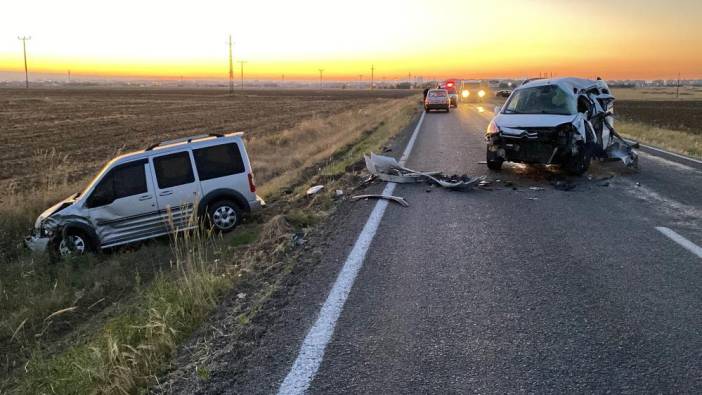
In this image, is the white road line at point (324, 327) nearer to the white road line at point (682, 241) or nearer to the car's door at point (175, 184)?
the white road line at point (682, 241)

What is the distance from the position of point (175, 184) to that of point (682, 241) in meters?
7.31

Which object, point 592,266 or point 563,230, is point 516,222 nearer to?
point 563,230

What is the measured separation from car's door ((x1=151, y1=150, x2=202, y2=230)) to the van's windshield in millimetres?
6566

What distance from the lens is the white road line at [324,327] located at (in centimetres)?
326

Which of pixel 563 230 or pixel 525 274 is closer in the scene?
pixel 525 274

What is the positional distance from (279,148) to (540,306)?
1860cm

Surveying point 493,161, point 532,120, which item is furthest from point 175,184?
point 532,120

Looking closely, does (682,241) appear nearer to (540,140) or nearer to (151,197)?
(540,140)

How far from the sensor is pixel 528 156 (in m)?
10.1

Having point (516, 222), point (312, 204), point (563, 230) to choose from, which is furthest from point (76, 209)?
point (563, 230)

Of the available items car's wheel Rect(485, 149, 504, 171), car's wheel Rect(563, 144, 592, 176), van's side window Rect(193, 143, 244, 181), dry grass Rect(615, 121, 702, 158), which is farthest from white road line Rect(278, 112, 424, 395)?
dry grass Rect(615, 121, 702, 158)

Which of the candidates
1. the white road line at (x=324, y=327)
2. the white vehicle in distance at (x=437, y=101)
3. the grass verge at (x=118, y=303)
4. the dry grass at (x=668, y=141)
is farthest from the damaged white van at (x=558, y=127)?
the white vehicle in distance at (x=437, y=101)

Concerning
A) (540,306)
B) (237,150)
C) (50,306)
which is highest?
(237,150)

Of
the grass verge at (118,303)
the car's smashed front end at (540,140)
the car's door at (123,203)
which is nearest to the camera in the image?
the grass verge at (118,303)
